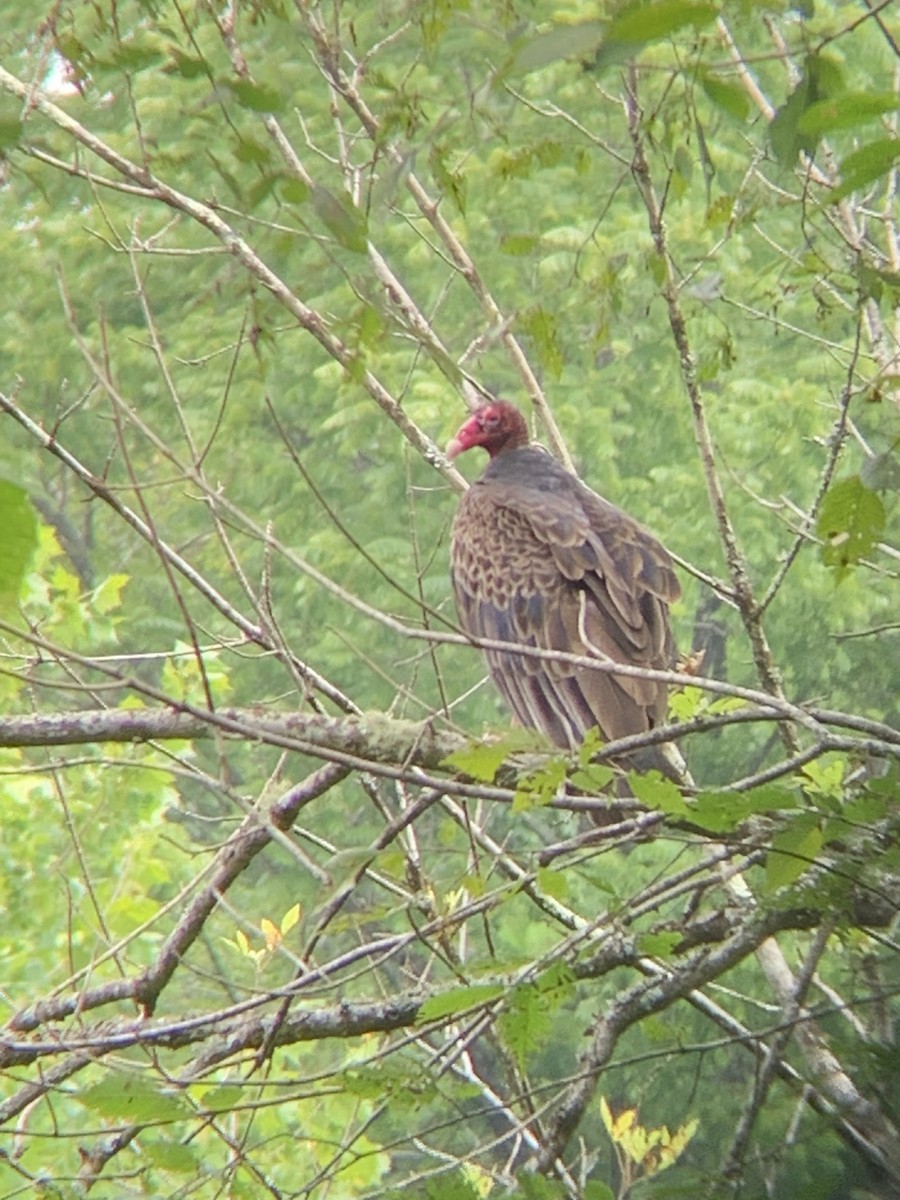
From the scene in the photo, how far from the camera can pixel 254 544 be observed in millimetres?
11516

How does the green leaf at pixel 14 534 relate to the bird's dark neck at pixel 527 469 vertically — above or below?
below

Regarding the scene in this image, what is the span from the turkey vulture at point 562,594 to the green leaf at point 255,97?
76.5 inches

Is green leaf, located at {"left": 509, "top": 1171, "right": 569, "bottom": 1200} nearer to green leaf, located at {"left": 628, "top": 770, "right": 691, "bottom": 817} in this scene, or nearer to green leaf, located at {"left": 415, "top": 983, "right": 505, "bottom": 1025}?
green leaf, located at {"left": 415, "top": 983, "right": 505, "bottom": 1025}

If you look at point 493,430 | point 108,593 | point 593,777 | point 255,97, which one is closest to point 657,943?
point 593,777

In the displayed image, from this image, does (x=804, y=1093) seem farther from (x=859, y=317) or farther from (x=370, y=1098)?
(x=859, y=317)

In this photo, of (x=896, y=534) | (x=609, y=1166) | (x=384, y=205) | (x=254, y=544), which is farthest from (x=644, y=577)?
(x=254, y=544)

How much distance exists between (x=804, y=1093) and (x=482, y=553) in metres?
2.22

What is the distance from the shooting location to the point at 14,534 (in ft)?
3.71

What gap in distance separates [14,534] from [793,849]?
3.02 ft

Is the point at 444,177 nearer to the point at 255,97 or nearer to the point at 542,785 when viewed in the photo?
the point at 255,97

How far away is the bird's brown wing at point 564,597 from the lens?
3512mm

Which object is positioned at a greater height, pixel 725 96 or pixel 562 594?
pixel 725 96

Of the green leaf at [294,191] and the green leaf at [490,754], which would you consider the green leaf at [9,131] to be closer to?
the green leaf at [294,191]

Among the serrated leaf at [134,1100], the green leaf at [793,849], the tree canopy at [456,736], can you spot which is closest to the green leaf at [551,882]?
the tree canopy at [456,736]
